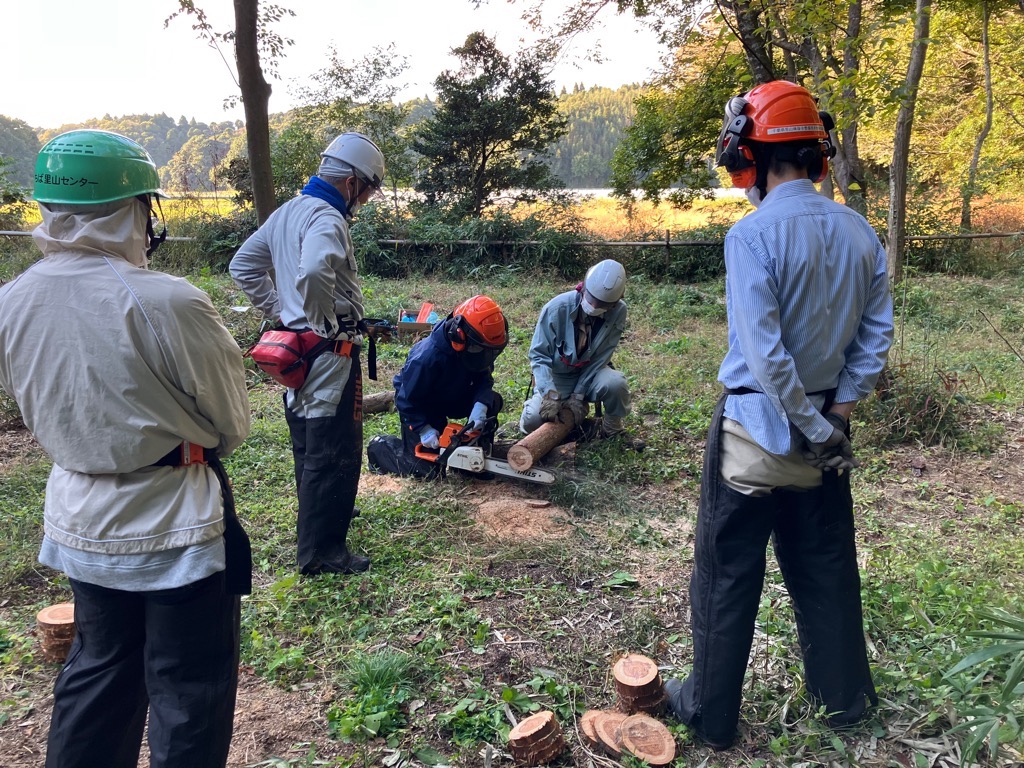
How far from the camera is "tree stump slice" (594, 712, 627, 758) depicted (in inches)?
93.9

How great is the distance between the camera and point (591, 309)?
4.88 metres

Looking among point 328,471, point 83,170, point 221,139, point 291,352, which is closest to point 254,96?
point 291,352

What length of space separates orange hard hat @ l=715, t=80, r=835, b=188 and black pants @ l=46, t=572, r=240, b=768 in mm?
2080

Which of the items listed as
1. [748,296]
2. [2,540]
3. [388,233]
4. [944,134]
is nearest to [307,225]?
[748,296]

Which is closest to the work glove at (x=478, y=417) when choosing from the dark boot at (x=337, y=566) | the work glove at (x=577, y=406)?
the work glove at (x=577, y=406)

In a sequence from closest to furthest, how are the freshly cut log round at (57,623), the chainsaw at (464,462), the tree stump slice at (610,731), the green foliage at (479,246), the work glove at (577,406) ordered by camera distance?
1. the tree stump slice at (610,731)
2. the freshly cut log round at (57,623)
3. the chainsaw at (464,462)
4. the work glove at (577,406)
5. the green foliage at (479,246)

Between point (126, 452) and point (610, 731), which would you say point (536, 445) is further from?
point (126, 452)

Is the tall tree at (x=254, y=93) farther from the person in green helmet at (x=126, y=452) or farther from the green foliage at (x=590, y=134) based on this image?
the green foliage at (x=590, y=134)

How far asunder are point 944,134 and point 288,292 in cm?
A: 1984

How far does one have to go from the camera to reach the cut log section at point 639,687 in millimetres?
2494

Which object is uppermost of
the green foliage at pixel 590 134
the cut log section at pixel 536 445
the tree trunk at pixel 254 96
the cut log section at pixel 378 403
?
the green foliage at pixel 590 134

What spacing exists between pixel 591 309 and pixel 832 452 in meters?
2.87

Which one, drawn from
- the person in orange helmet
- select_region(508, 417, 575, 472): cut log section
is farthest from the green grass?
the person in orange helmet

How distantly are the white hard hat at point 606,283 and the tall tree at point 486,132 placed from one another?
35.3 ft
